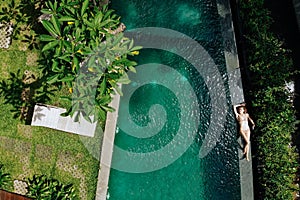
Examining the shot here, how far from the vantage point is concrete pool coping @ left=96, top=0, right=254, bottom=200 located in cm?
1202

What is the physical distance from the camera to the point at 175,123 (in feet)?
41.3

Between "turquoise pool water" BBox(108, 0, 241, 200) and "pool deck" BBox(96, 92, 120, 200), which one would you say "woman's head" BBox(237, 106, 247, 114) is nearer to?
"turquoise pool water" BBox(108, 0, 241, 200)

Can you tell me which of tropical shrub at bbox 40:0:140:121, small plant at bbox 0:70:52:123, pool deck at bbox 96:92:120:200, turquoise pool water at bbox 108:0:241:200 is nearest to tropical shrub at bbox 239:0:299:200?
turquoise pool water at bbox 108:0:241:200

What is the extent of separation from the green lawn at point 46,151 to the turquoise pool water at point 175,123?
765 millimetres

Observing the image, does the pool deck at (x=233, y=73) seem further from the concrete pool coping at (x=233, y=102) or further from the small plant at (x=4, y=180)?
the small plant at (x=4, y=180)

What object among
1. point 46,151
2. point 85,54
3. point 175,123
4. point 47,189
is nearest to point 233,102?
point 175,123

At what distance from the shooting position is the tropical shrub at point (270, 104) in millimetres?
11445

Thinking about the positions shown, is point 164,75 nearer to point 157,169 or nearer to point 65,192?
point 157,169

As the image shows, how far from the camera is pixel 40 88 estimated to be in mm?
12391

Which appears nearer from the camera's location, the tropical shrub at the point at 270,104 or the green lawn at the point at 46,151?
the tropical shrub at the point at 270,104

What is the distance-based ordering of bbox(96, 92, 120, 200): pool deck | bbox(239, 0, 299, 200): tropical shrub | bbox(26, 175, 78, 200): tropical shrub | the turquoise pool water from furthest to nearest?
the turquoise pool water
bbox(96, 92, 120, 200): pool deck
bbox(26, 175, 78, 200): tropical shrub
bbox(239, 0, 299, 200): tropical shrub

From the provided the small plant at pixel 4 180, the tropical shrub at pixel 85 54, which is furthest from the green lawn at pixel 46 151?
the tropical shrub at pixel 85 54

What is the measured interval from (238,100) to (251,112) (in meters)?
0.50

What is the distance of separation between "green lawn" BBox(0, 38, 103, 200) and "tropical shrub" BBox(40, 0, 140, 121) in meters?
1.43
